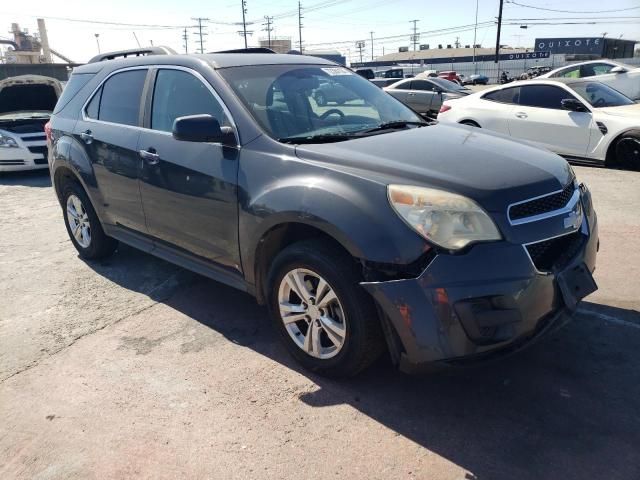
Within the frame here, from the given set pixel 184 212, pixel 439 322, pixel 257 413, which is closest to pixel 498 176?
pixel 439 322

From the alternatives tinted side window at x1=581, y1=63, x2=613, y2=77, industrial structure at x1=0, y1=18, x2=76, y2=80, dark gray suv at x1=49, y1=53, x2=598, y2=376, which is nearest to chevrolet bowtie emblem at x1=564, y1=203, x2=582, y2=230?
dark gray suv at x1=49, y1=53, x2=598, y2=376

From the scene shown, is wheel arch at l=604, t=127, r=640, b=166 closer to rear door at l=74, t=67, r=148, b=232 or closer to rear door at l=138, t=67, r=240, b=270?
rear door at l=138, t=67, r=240, b=270

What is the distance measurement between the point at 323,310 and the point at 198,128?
1310 millimetres

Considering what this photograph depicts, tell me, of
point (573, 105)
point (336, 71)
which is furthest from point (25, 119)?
point (573, 105)

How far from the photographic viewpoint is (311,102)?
3770 mm

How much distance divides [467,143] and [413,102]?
13.6 meters

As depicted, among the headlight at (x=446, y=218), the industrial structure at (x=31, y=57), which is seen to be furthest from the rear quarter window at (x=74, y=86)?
the industrial structure at (x=31, y=57)

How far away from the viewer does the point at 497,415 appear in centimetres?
274

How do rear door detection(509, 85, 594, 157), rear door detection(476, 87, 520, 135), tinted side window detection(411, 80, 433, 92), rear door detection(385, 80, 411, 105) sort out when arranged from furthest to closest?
1. tinted side window detection(411, 80, 433, 92)
2. rear door detection(385, 80, 411, 105)
3. rear door detection(476, 87, 520, 135)
4. rear door detection(509, 85, 594, 157)

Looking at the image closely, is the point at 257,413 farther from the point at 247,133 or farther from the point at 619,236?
the point at 619,236

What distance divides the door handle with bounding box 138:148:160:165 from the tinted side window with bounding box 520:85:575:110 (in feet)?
23.2

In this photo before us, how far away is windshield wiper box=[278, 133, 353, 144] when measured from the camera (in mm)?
3250

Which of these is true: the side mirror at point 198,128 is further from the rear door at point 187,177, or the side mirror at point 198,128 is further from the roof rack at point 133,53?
the roof rack at point 133,53

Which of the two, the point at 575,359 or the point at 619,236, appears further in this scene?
the point at 619,236
